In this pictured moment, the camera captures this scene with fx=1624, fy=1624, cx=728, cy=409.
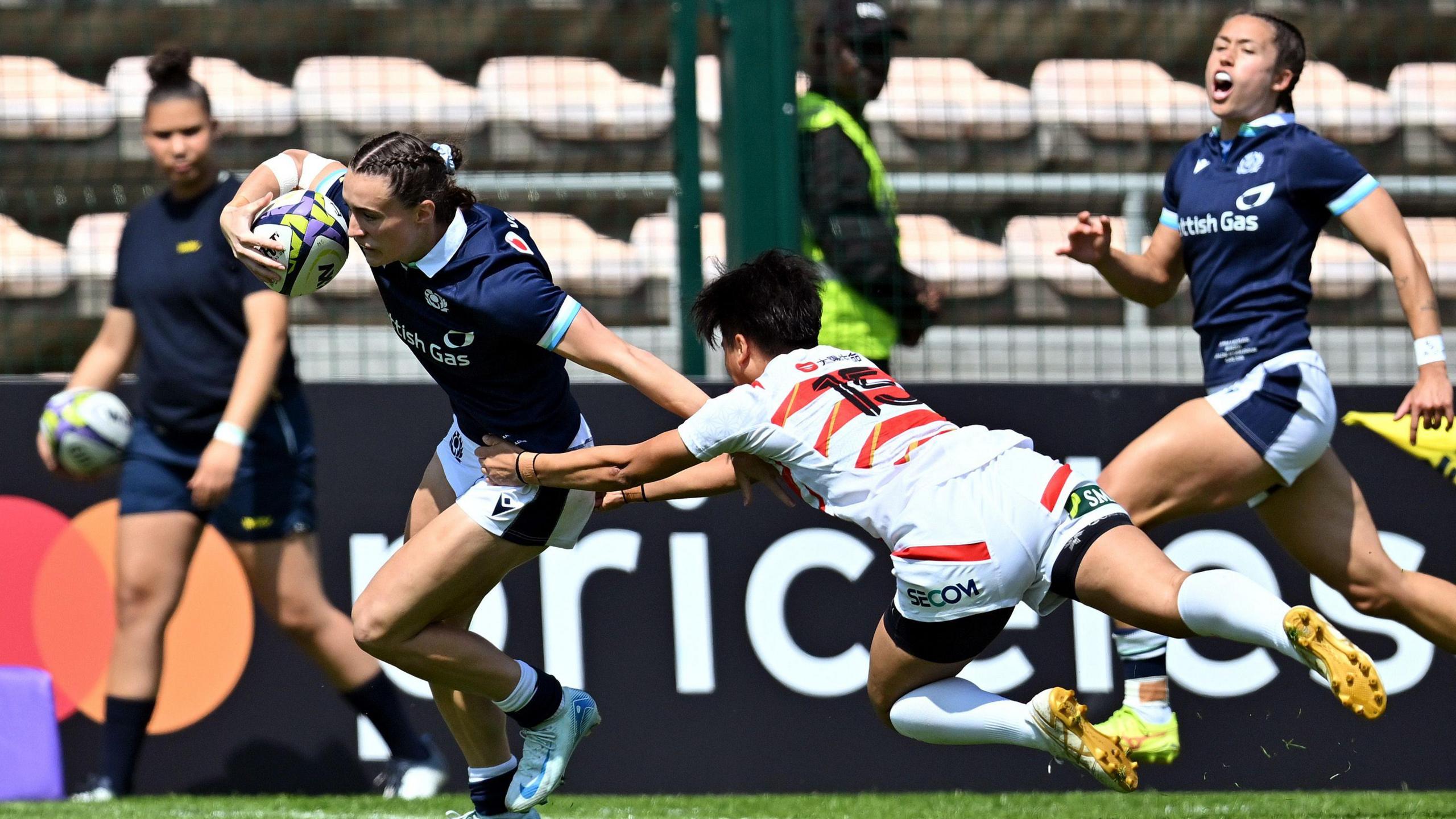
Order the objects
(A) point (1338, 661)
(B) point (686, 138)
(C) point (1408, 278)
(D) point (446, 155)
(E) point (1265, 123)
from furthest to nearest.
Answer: (B) point (686, 138)
(E) point (1265, 123)
(C) point (1408, 278)
(D) point (446, 155)
(A) point (1338, 661)

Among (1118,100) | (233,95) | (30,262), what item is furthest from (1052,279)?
(30,262)

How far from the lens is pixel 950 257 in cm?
676

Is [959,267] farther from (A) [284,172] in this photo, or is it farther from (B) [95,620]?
(B) [95,620]

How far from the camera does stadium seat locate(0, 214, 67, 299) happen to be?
264 inches

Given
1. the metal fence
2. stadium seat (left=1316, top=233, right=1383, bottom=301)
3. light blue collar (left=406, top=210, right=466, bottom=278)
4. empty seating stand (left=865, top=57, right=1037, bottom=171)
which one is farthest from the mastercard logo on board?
stadium seat (left=1316, top=233, right=1383, bottom=301)

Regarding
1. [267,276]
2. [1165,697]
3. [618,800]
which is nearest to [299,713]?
[618,800]

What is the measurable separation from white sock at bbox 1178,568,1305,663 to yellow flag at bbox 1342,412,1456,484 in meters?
2.48

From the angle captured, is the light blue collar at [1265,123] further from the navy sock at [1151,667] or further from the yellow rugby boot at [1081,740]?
the yellow rugby boot at [1081,740]

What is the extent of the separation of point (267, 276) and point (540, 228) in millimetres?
2791

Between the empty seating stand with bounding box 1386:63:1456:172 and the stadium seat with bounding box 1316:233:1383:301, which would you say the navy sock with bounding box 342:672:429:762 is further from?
the empty seating stand with bounding box 1386:63:1456:172

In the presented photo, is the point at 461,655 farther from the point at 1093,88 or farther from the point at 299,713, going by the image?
the point at 1093,88

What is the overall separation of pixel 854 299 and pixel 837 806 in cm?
189

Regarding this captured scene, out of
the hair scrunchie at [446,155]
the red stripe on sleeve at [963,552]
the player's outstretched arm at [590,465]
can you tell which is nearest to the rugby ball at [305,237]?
the hair scrunchie at [446,155]

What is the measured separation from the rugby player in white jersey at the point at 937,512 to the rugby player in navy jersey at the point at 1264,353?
801 mm
